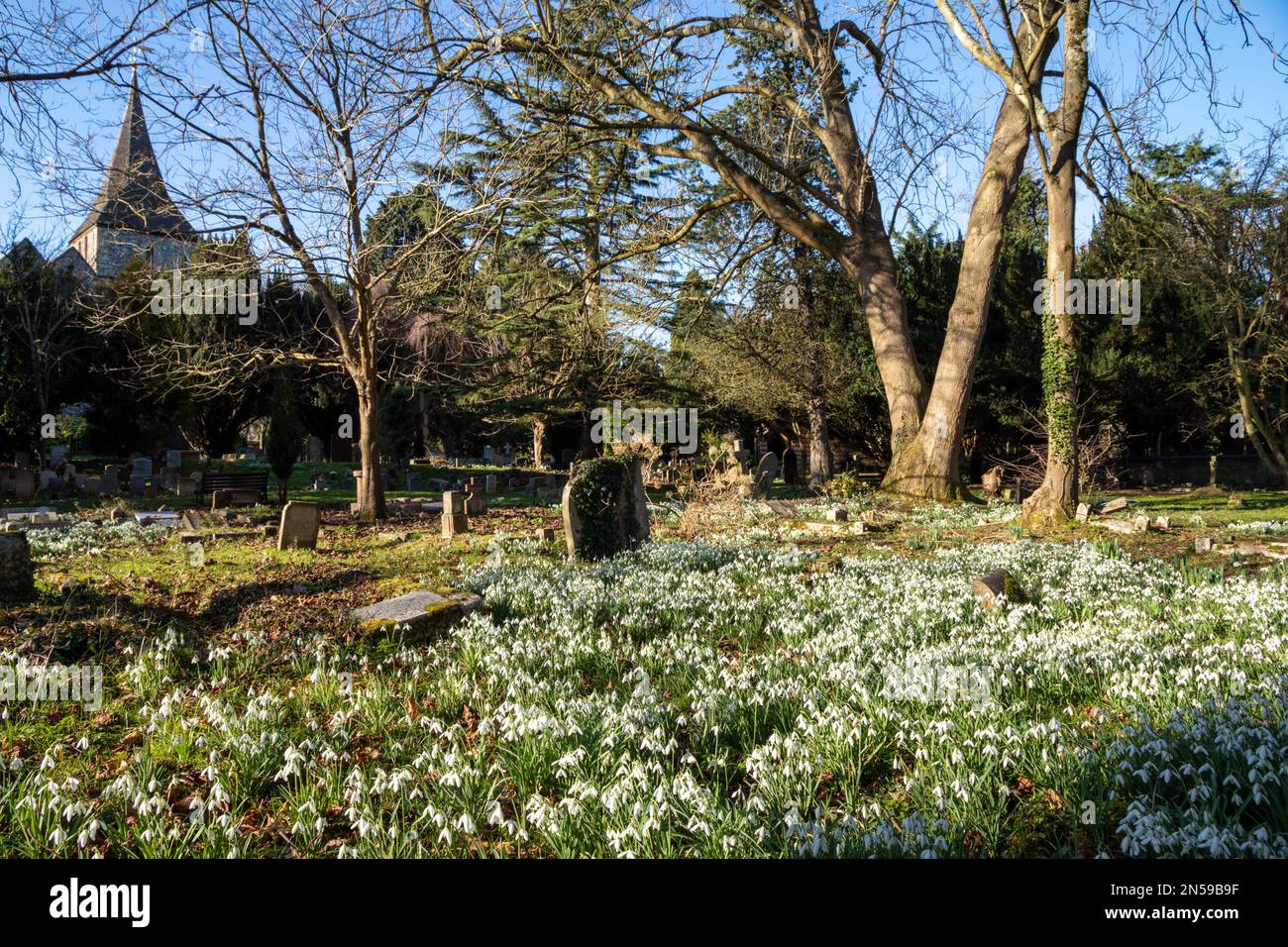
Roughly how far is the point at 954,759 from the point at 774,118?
18.5m

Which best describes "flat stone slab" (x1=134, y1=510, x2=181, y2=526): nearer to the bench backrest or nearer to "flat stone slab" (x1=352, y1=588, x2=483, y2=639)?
the bench backrest

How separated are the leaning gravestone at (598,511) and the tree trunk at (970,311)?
7.91 meters

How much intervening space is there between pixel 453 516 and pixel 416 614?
701 centimetres

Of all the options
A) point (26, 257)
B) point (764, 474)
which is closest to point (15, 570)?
point (764, 474)

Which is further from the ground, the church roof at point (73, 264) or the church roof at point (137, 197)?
the church roof at point (73, 264)

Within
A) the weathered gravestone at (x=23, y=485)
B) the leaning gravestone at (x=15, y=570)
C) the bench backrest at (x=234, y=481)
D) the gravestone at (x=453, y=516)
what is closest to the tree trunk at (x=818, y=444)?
the gravestone at (x=453, y=516)

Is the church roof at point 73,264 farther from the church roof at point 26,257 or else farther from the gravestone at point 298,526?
the gravestone at point 298,526

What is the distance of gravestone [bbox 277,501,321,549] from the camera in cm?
1198

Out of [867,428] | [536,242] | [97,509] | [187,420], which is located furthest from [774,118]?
[187,420]

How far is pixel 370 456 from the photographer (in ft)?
55.6

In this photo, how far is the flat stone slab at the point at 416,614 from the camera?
20.9 ft

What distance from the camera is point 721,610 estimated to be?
6828 mm

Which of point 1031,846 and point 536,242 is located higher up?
point 536,242
